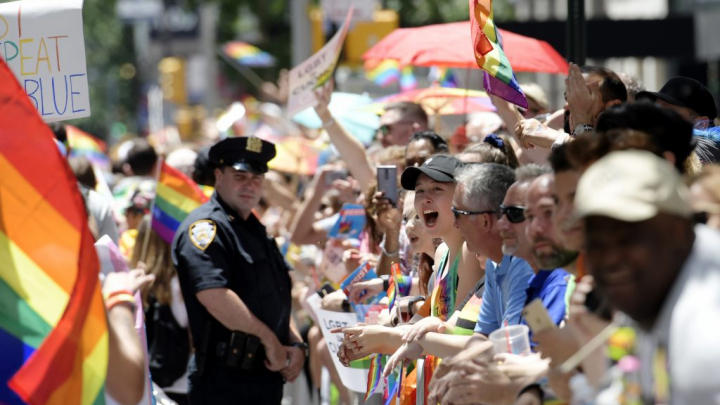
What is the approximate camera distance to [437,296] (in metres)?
Answer: 5.74

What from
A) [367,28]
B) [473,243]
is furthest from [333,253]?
[367,28]

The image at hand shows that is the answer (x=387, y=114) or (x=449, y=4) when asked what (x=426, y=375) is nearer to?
(x=387, y=114)

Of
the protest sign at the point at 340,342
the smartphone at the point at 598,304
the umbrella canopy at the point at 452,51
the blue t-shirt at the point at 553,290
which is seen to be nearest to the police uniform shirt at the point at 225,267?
the protest sign at the point at 340,342

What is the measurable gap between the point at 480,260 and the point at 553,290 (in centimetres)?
107

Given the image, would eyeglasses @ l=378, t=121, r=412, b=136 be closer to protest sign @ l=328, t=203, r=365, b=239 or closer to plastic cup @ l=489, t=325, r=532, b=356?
protest sign @ l=328, t=203, r=365, b=239

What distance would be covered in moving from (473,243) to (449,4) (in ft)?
110

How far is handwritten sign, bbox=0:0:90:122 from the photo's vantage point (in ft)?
21.1

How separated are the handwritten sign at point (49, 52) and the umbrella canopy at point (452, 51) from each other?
2.64m

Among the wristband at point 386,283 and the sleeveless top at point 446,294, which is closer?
the sleeveless top at point 446,294

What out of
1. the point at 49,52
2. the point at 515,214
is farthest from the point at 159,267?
the point at 515,214

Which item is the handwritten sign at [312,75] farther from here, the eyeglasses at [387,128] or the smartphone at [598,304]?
the smartphone at [598,304]

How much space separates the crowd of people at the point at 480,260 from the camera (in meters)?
3.10

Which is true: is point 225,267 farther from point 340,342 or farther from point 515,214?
point 515,214

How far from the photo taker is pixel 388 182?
7.41 m
